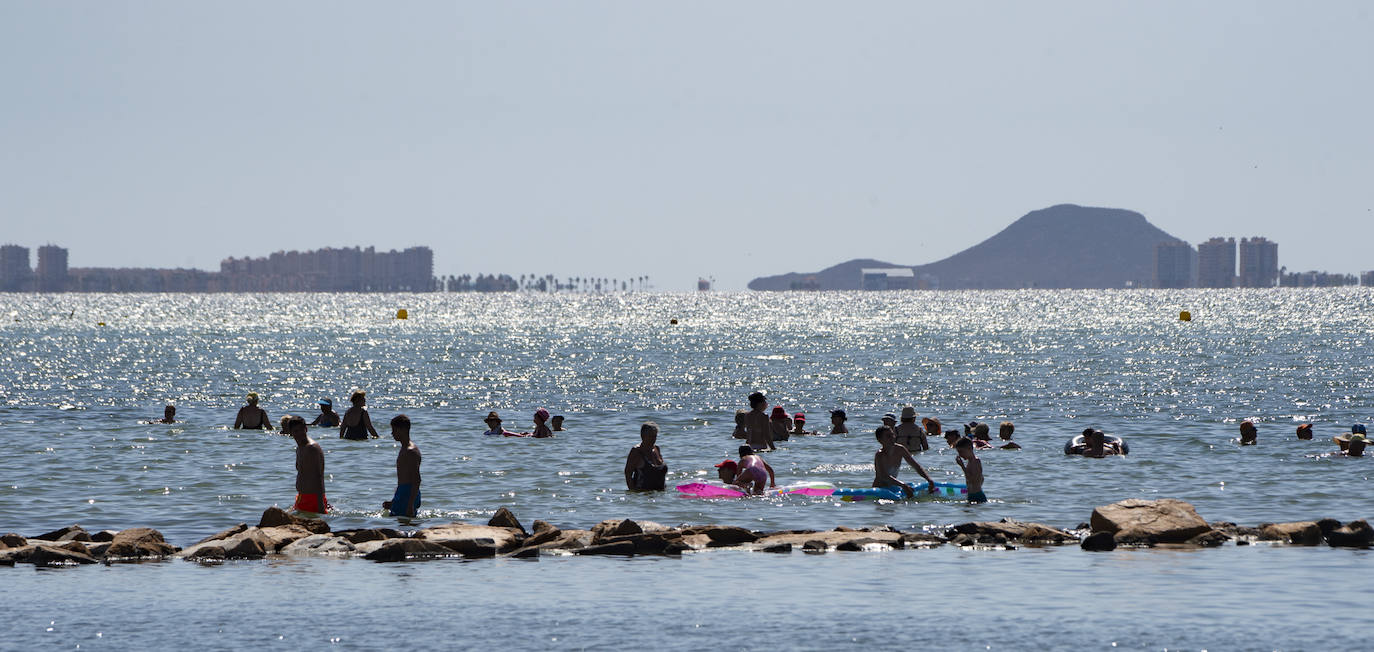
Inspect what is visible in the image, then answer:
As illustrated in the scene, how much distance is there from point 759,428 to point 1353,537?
1689cm

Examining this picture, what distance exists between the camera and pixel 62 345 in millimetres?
124312

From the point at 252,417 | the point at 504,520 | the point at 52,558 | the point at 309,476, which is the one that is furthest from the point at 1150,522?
the point at 252,417

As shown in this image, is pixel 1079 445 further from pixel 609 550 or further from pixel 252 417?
pixel 252 417

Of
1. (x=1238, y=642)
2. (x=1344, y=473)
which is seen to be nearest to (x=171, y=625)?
(x=1238, y=642)

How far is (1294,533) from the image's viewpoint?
2203 cm

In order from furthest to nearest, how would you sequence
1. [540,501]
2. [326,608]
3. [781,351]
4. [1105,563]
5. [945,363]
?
[781,351], [945,363], [540,501], [1105,563], [326,608]

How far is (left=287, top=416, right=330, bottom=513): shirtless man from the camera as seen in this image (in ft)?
80.9

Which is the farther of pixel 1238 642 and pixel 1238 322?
pixel 1238 322

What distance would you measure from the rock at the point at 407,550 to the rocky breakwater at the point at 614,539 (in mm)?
13

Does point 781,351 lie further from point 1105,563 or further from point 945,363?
point 1105,563

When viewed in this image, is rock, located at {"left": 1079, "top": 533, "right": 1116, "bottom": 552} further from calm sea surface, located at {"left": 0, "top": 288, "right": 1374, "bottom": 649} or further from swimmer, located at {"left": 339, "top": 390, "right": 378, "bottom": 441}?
swimmer, located at {"left": 339, "top": 390, "right": 378, "bottom": 441}

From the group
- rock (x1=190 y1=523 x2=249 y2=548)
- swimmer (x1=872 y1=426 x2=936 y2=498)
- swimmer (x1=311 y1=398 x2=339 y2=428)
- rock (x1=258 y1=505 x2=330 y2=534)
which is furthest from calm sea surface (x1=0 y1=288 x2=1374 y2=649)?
swimmer (x1=311 y1=398 x2=339 y2=428)

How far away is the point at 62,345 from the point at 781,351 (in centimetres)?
5613

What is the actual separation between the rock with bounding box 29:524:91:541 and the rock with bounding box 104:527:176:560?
86 cm
